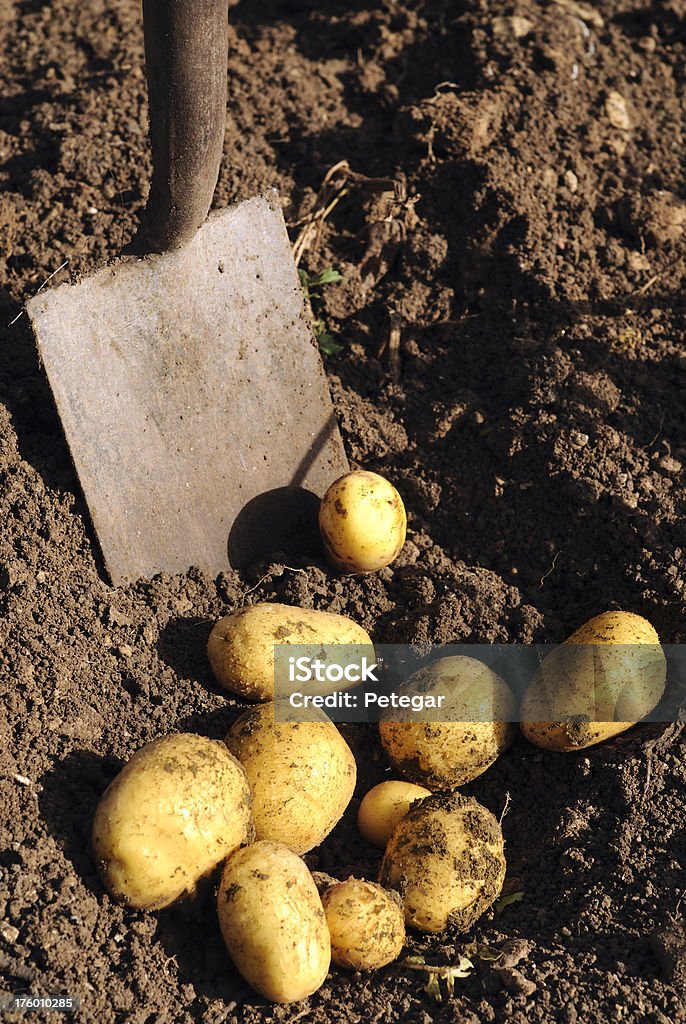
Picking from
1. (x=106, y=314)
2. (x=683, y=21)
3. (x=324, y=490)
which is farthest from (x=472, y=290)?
(x=683, y=21)

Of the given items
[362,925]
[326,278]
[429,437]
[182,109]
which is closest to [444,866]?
[362,925]

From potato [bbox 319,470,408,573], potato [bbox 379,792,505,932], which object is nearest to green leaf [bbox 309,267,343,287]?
potato [bbox 319,470,408,573]

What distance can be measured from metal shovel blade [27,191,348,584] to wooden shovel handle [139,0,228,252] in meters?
0.13

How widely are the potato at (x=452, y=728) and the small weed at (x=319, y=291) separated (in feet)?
4.15

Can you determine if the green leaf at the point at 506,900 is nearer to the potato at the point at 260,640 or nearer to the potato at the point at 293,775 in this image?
the potato at the point at 293,775

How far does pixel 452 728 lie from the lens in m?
2.44

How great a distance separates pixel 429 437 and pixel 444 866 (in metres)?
1.42

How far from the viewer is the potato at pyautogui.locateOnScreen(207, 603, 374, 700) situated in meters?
2.45

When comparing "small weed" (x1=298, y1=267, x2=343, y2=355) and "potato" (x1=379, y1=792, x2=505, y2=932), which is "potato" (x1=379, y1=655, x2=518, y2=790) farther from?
"small weed" (x1=298, y1=267, x2=343, y2=355)

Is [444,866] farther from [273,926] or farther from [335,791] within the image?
[273,926]

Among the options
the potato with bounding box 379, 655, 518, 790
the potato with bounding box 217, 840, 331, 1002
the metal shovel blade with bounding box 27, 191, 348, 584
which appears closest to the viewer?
the potato with bounding box 217, 840, 331, 1002

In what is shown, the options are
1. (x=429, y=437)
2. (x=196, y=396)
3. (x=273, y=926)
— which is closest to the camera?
(x=273, y=926)

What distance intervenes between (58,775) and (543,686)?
1211mm

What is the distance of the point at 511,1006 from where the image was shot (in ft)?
6.70
